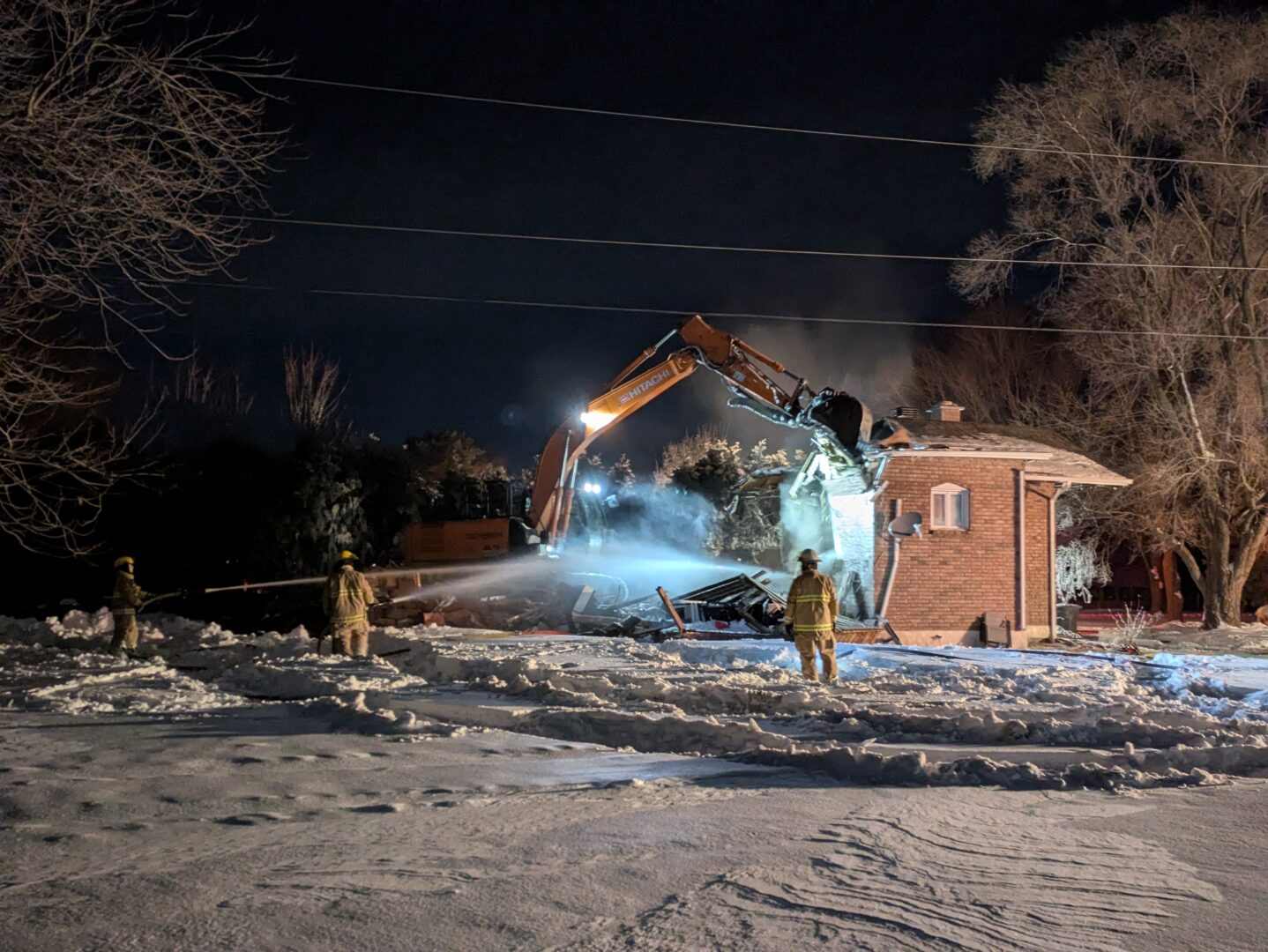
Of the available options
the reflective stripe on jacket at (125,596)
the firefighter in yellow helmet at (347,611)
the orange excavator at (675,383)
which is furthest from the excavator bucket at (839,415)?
the reflective stripe on jacket at (125,596)

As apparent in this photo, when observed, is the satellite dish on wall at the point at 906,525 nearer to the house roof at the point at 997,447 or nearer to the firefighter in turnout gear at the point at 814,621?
the house roof at the point at 997,447

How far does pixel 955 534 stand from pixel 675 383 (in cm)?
671

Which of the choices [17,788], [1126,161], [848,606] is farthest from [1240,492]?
[17,788]

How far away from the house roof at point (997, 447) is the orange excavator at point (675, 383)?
1.05 meters

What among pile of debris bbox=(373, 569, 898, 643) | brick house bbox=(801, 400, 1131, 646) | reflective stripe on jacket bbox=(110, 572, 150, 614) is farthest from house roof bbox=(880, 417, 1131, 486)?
reflective stripe on jacket bbox=(110, 572, 150, 614)

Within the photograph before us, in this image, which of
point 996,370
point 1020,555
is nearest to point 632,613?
point 1020,555

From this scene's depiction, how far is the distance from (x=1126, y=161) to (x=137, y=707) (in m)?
25.6

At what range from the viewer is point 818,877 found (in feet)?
16.7

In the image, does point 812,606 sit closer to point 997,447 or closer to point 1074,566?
point 997,447

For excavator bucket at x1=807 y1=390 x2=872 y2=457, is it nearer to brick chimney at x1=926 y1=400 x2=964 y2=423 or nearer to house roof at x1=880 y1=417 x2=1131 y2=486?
house roof at x1=880 y1=417 x2=1131 y2=486

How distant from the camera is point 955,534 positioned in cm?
2189

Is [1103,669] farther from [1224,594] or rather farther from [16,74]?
[1224,594]

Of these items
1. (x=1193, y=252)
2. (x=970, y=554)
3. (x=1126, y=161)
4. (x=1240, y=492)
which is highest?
(x=1126, y=161)

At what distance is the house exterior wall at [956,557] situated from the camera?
21.5 m
